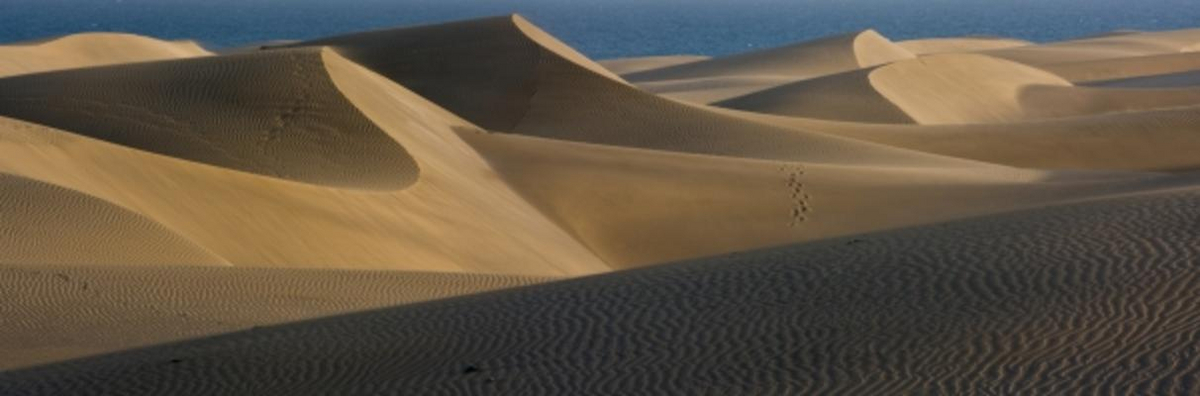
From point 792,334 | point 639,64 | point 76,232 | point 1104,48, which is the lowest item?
point 639,64

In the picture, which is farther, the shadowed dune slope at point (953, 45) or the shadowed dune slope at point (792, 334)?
the shadowed dune slope at point (953, 45)

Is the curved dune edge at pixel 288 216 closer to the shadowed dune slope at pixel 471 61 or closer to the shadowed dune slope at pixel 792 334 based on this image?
the shadowed dune slope at pixel 792 334

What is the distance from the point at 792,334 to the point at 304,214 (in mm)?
9216

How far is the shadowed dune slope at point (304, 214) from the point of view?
51.0ft

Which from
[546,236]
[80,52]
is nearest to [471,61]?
[546,236]

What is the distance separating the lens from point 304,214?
16594 mm

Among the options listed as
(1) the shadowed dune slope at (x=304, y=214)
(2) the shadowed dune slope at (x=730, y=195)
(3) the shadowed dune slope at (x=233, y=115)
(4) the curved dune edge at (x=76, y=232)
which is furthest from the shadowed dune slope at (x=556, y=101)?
(4) the curved dune edge at (x=76, y=232)

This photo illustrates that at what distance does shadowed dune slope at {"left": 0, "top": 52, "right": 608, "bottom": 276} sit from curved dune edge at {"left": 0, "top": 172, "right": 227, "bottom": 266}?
0.21 m

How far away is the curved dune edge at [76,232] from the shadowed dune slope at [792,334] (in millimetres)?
4068

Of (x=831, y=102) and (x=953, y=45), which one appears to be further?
(x=953, y=45)

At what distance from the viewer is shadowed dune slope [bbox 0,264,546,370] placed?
10070 mm

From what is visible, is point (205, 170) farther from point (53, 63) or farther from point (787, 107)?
point (53, 63)

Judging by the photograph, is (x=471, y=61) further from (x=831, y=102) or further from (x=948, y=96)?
(x=948, y=96)

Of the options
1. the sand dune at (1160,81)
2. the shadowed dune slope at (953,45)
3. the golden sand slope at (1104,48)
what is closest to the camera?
the sand dune at (1160,81)
